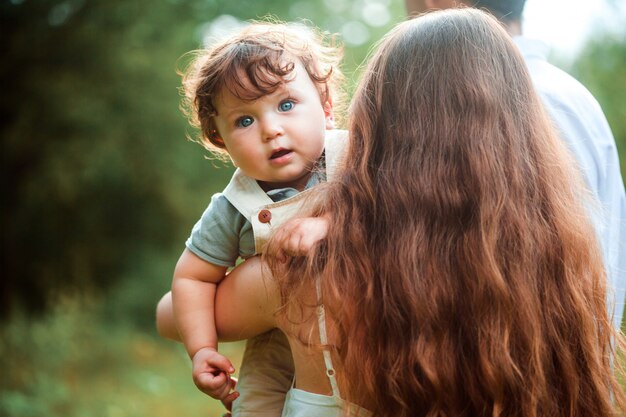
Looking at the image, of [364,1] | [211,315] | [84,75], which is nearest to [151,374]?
[84,75]

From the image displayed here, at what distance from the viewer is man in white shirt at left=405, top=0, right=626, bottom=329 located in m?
1.97

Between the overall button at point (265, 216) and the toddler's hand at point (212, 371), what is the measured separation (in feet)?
1.01

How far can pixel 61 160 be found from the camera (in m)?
7.77

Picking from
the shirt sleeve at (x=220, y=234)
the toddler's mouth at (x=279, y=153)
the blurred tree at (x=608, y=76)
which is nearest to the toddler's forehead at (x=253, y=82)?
the toddler's mouth at (x=279, y=153)

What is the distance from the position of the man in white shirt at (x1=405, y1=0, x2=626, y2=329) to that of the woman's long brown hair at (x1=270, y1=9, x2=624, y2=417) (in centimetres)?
42

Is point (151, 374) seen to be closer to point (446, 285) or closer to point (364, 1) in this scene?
point (364, 1)

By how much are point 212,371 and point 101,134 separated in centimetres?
648

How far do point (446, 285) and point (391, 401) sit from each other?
0.24 meters

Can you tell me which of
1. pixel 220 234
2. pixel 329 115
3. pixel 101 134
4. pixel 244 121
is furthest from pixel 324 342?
pixel 101 134

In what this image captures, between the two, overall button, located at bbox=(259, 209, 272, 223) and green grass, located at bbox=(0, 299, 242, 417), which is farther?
green grass, located at bbox=(0, 299, 242, 417)

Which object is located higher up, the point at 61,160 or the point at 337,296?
the point at 337,296

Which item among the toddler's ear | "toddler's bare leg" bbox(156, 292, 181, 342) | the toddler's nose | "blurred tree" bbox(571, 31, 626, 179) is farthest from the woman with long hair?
"blurred tree" bbox(571, 31, 626, 179)

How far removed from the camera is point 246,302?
1675 mm

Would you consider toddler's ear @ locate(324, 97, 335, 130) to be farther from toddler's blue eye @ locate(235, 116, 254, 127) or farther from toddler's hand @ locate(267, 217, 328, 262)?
toddler's hand @ locate(267, 217, 328, 262)
